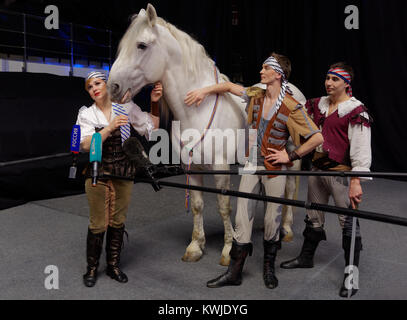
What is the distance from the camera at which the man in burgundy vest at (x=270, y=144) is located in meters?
1.95

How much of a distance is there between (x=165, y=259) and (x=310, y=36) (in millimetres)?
4589

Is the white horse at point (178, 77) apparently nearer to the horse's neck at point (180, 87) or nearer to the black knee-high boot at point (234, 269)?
the horse's neck at point (180, 87)

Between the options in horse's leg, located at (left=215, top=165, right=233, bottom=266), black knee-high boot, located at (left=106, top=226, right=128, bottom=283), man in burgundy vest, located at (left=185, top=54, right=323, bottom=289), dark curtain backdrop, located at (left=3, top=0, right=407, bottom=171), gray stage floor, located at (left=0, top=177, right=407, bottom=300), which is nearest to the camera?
man in burgundy vest, located at (left=185, top=54, right=323, bottom=289)

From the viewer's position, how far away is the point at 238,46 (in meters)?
6.38

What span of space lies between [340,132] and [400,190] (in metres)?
3.23

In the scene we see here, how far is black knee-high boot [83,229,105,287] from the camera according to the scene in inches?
82.4

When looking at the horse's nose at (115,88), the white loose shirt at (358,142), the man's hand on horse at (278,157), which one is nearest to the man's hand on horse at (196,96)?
the horse's nose at (115,88)

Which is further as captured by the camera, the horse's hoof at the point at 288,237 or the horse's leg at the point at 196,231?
the horse's hoof at the point at 288,237

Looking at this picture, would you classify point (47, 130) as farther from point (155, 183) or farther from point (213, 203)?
point (155, 183)

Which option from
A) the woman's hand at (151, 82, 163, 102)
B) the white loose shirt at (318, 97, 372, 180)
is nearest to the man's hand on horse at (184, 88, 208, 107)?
the woman's hand at (151, 82, 163, 102)

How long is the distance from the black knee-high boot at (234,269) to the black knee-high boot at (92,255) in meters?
0.64

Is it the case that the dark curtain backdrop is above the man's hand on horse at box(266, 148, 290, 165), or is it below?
above

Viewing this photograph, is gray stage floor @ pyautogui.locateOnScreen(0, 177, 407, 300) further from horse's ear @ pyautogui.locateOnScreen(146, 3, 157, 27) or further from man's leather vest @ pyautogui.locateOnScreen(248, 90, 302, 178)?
horse's ear @ pyautogui.locateOnScreen(146, 3, 157, 27)

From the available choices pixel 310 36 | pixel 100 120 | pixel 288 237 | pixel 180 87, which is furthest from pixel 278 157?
pixel 310 36
